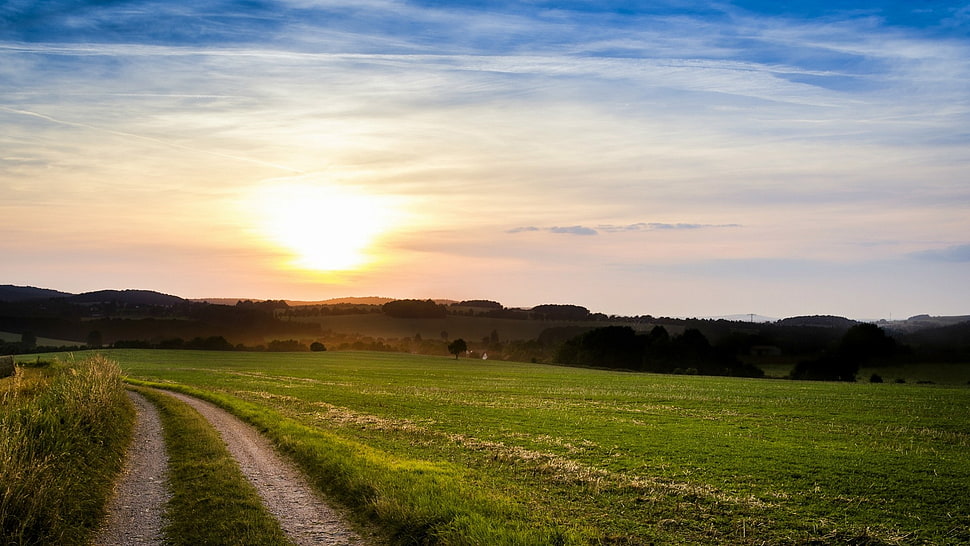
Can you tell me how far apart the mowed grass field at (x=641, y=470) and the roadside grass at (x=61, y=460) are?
5.02 meters

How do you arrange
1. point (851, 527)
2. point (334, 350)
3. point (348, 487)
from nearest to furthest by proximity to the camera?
point (851, 527) < point (348, 487) < point (334, 350)

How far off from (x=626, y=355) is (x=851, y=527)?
10736cm

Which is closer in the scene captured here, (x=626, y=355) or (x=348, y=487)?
(x=348, y=487)

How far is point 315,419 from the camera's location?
31750mm

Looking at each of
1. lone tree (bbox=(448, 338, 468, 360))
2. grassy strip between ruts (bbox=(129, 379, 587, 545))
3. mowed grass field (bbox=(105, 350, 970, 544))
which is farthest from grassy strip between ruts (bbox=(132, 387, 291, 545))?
lone tree (bbox=(448, 338, 468, 360))

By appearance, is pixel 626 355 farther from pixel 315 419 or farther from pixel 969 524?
pixel 969 524

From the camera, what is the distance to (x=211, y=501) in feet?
45.9

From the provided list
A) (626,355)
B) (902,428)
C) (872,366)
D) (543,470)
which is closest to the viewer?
(543,470)

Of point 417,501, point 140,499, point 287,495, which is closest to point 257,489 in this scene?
point 287,495

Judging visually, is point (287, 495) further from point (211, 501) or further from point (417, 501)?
point (417, 501)

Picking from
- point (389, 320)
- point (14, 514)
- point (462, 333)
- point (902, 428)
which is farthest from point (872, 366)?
point (389, 320)

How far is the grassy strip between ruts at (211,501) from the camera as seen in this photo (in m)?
11.8

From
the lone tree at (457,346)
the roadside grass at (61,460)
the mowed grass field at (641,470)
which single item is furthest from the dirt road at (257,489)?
the lone tree at (457,346)

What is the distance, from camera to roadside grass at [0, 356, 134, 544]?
460 inches
